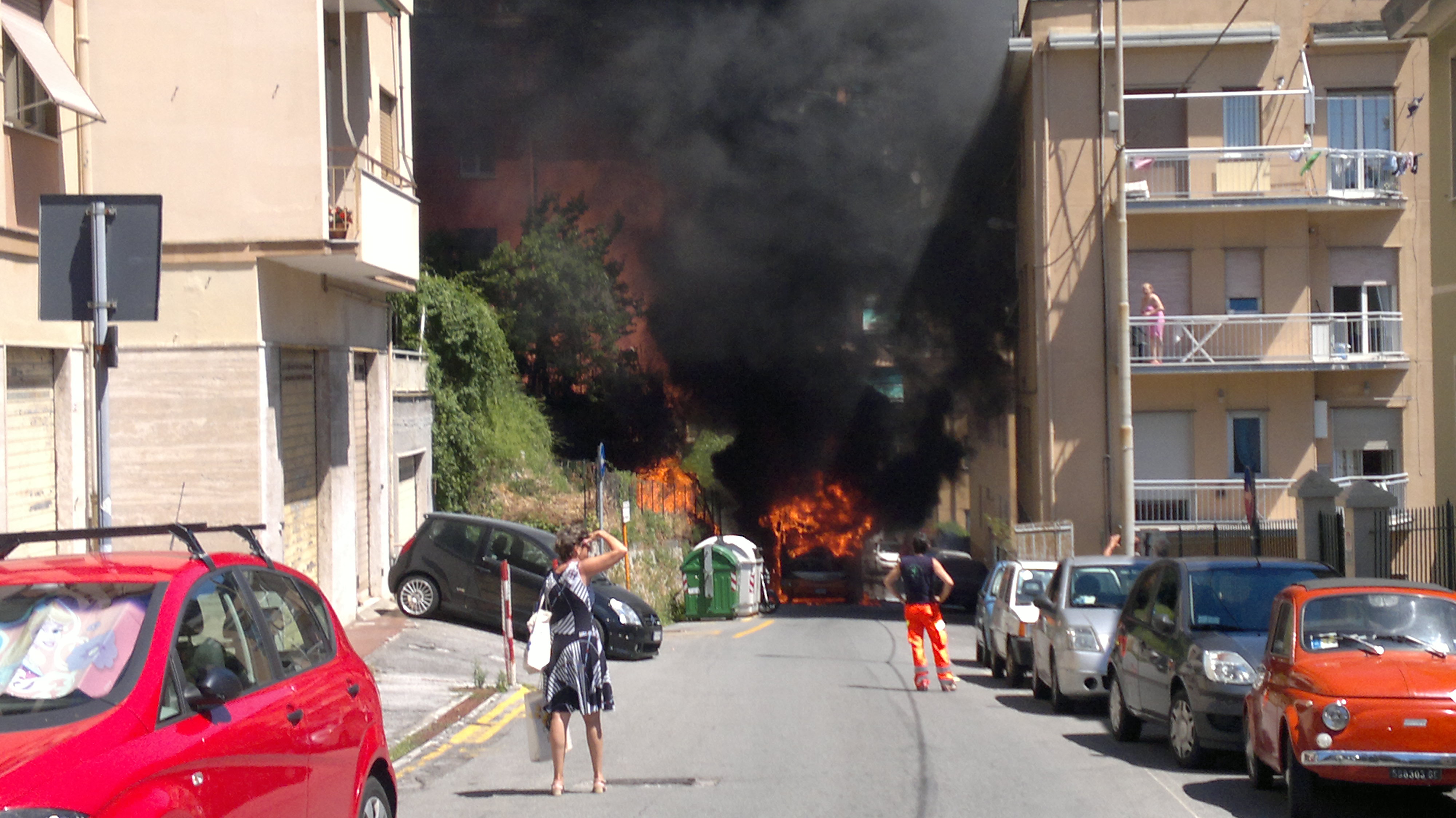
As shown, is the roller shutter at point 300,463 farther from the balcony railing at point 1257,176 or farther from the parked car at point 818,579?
the parked car at point 818,579

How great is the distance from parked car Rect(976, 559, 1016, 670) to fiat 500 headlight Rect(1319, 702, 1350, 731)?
8.44 metres

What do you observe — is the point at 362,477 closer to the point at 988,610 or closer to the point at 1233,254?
the point at 988,610

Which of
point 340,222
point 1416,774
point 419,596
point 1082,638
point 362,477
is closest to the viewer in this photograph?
point 1416,774

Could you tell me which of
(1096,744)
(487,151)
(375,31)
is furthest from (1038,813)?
(487,151)

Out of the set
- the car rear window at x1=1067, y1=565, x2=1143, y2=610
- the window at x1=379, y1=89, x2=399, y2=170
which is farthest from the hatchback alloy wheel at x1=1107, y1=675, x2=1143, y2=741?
the window at x1=379, y1=89, x2=399, y2=170

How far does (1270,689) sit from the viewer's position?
7238 mm

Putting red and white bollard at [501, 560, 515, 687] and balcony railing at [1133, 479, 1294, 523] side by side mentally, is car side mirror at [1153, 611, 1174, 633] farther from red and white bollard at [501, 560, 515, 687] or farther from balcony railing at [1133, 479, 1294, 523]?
balcony railing at [1133, 479, 1294, 523]

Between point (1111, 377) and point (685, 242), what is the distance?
11297mm

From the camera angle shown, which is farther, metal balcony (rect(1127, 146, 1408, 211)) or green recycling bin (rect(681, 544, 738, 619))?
metal balcony (rect(1127, 146, 1408, 211))

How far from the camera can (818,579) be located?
3594 cm

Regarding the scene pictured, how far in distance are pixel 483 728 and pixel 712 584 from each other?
622 inches

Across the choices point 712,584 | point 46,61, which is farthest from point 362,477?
point 712,584

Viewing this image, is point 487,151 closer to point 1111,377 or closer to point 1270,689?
point 1111,377

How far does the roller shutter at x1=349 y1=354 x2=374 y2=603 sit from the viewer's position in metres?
16.7
